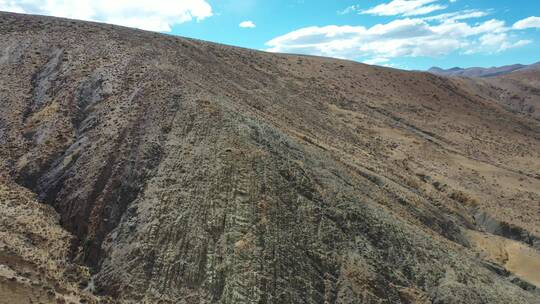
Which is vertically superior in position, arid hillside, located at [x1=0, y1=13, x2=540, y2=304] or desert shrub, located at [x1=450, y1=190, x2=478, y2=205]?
arid hillside, located at [x1=0, y1=13, x2=540, y2=304]

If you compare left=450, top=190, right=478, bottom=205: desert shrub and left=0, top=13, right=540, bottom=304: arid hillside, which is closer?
left=0, top=13, right=540, bottom=304: arid hillside

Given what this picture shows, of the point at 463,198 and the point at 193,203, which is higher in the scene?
the point at 193,203

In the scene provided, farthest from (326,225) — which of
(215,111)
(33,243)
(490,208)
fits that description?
(490,208)

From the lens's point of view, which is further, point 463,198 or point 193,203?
point 463,198

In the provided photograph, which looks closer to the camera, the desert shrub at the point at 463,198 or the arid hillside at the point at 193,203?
the arid hillside at the point at 193,203

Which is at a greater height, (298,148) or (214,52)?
(214,52)

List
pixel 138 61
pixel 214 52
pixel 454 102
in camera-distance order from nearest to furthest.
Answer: pixel 138 61 < pixel 214 52 < pixel 454 102

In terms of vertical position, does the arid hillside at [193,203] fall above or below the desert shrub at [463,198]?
above

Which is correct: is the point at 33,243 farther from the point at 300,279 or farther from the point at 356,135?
the point at 356,135
